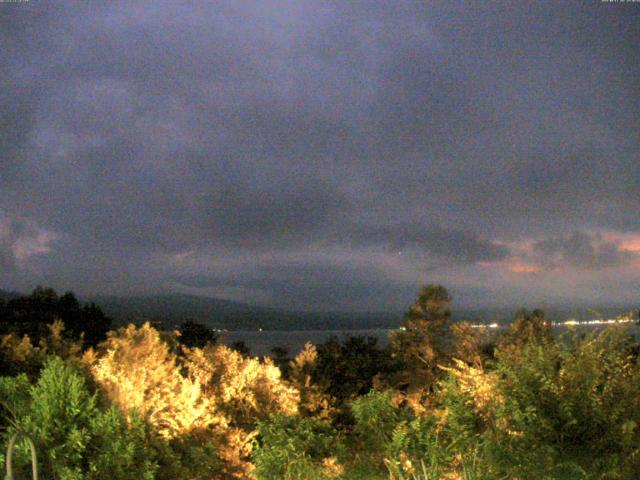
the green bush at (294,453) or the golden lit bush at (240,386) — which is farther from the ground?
the golden lit bush at (240,386)

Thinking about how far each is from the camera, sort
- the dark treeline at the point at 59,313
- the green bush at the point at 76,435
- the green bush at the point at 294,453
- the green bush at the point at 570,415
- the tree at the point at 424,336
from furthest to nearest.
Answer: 1. the tree at the point at 424,336
2. the dark treeline at the point at 59,313
3. the green bush at the point at 294,453
4. the green bush at the point at 570,415
5. the green bush at the point at 76,435

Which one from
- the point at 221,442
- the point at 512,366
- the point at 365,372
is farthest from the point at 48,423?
the point at 365,372

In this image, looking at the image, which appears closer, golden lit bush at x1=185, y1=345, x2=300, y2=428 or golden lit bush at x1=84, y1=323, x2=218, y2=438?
golden lit bush at x1=84, y1=323, x2=218, y2=438

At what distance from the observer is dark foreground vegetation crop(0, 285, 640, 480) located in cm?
717

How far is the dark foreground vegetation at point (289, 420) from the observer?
282 inches

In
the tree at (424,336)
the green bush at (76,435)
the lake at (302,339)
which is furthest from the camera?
the tree at (424,336)

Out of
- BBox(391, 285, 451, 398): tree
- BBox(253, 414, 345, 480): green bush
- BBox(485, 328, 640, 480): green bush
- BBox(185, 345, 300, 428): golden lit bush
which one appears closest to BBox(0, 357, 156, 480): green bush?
BBox(253, 414, 345, 480): green bush

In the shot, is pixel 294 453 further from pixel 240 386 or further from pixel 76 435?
pixel 76 435

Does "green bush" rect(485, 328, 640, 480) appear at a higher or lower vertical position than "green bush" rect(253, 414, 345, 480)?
higher

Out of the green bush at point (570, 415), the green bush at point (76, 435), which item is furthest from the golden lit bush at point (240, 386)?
the green bush at point (570, 415)

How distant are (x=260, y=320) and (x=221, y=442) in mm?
121091

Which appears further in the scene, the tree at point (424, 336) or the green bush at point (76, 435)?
the tree at point (424, 336)

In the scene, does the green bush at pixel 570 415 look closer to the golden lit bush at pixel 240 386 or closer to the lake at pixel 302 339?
the lake at pixel 302 339

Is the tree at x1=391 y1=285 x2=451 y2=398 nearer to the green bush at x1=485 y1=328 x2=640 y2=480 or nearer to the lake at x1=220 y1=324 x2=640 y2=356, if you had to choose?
the lake at x1=220 y1=324 x2=640 y2=356
